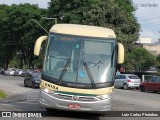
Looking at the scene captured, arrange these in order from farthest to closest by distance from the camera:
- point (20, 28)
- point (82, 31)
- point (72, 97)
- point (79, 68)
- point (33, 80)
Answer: point (20, 28), point (33, 80), point (82, 31), point (79, 68), point (72, 97)

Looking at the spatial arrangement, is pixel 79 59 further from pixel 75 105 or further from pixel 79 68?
pixel 75 105

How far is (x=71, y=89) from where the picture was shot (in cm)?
1291

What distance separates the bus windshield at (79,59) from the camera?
43.2ft

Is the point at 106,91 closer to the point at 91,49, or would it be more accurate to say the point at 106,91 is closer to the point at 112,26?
the point at 91,49

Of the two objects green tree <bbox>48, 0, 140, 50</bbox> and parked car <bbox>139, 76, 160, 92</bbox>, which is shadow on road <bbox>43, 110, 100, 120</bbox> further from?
green tree <bbox>48, 0, 140, 50</bbox>

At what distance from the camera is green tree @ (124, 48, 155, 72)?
53.3 metres

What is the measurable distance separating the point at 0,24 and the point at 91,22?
2864 cm

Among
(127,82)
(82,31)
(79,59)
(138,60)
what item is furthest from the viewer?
(138,60)

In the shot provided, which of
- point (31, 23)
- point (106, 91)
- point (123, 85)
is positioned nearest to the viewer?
point (106, 91)

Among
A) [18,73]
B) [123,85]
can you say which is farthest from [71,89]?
[18,73]

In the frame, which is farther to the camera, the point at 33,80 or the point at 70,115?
the point at 33,80

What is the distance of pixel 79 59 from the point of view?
13391 mm

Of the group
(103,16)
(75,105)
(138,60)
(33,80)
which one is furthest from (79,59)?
(138,60)

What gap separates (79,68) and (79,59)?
0.32m
